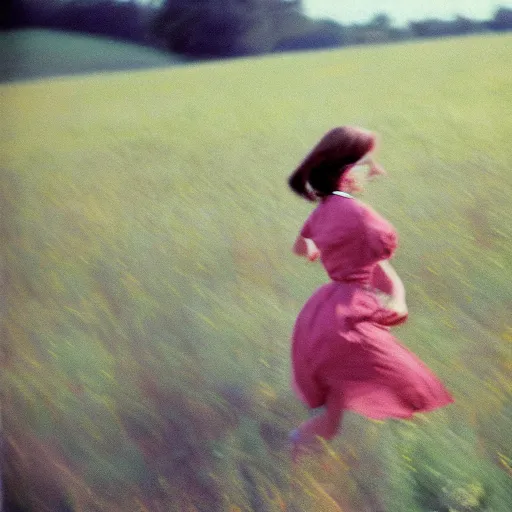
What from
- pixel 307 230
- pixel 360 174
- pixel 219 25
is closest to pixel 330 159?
pixel 360 174

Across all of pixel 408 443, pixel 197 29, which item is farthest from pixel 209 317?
pixel 197 29

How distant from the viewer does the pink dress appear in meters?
1.62

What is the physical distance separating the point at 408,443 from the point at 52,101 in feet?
4.65

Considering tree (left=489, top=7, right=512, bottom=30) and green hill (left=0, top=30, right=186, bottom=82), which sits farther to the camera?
green hill (left=0, top=30, right=186, bottom=82)

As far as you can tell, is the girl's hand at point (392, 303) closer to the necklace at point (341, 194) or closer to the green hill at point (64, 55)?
the necklace at point (341, 194)

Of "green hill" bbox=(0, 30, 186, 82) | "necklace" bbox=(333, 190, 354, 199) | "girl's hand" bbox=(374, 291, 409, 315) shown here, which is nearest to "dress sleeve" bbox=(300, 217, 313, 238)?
"necklace" bbox=(333, 190, 354, 199)

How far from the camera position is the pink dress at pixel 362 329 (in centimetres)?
162

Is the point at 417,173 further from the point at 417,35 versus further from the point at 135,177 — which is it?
the point at 135,177

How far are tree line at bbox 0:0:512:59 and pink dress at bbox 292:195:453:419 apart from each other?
0.46 m

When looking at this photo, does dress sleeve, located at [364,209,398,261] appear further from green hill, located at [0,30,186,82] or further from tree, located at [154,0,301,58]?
green hill, located at [0,30,186,82]

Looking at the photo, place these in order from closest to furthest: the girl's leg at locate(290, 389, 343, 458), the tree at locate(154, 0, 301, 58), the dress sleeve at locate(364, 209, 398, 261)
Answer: the dress sleeve at locate(364, 209, 398, 261) < the girl's leg at locate(290, 389, 343, 458) < the tree at locate(154, 0, 301, 58)

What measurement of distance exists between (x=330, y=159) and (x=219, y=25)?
0.52m

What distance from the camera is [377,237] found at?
1.61 meters

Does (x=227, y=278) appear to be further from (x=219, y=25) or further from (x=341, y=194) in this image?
(x=219, y=25)
